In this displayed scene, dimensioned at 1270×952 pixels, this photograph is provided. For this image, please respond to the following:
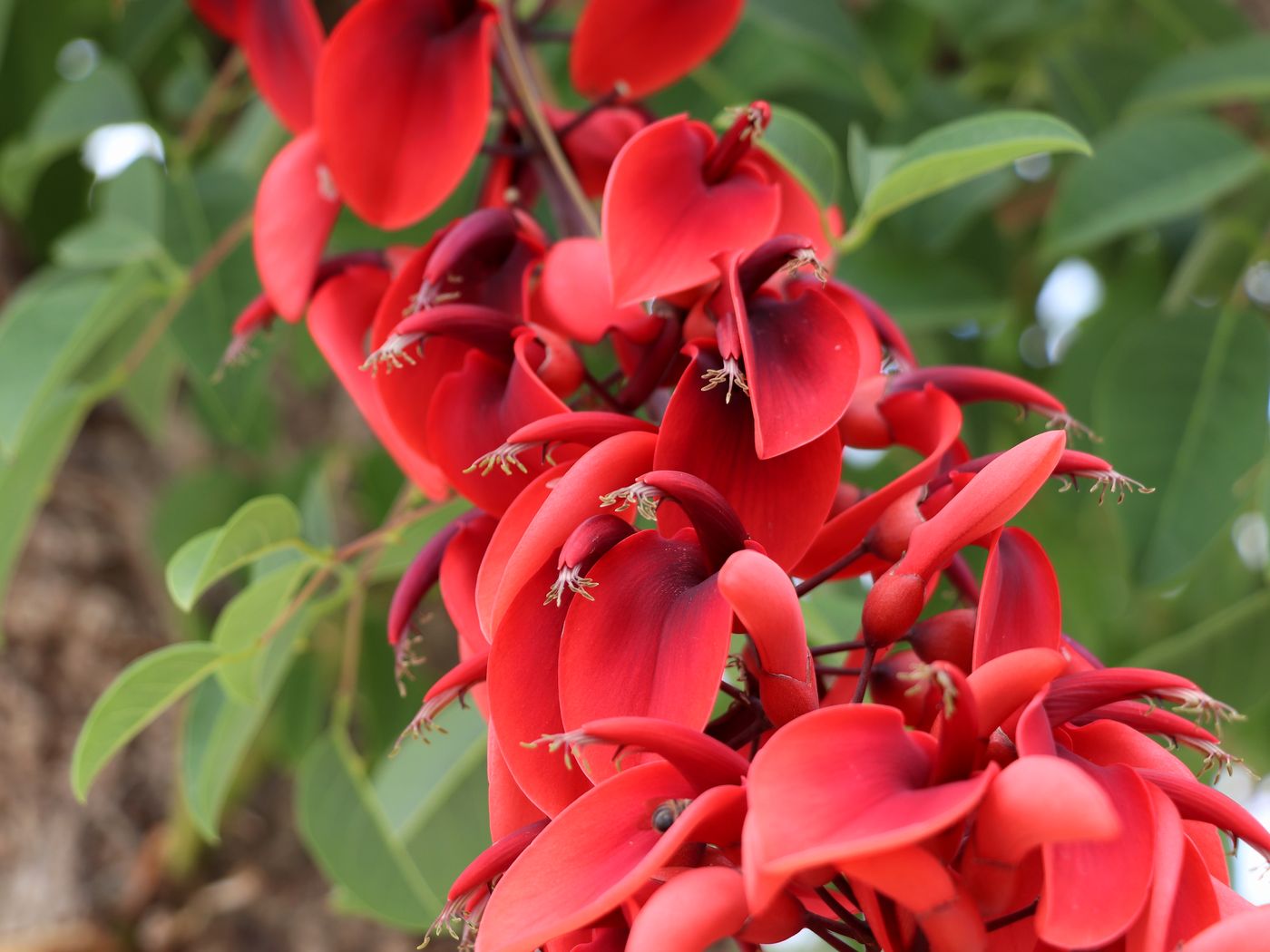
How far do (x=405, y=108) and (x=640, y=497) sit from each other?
24 cm

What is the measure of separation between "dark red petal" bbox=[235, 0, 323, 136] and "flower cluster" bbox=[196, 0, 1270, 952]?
0.09m

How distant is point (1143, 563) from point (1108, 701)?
1.34ft

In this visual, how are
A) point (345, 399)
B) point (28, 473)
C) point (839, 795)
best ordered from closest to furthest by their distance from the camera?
point (839, 795) < point (28, 473) < point (345, 399)

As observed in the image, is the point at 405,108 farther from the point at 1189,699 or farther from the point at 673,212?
the point at 1189,699

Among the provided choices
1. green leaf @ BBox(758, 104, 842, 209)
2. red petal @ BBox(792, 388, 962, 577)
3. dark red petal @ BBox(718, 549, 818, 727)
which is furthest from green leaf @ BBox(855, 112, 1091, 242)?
dark red petal @ BBox(718, 549, 818, 727)

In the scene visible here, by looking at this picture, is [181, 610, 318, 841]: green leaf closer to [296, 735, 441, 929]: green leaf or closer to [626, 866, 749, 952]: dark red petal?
[296, 735, 441, 929]: green leaf

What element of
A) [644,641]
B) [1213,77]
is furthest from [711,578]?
[1213,77]

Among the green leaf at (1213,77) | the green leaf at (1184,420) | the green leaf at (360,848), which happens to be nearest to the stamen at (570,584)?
the green leaf at (360,848)

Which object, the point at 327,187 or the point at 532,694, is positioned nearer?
the point at 532,694

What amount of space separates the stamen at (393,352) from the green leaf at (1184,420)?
433 mm

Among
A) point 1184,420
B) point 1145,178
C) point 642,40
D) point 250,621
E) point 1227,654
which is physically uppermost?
point 642,40

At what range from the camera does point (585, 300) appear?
0.39 meters

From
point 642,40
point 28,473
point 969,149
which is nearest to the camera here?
point 969,149

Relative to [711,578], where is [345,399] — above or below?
below
